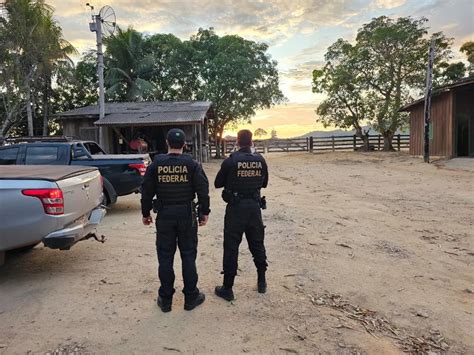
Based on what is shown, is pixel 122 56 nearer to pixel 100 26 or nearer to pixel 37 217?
pixel 100 26

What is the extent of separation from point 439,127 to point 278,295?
2066 cm

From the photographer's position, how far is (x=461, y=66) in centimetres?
2745

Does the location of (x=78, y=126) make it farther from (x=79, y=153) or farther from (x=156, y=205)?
(x=156, y=205)

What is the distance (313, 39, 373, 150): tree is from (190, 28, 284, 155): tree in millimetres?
4768

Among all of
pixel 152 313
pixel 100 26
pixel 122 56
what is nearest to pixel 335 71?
pixel 122 56

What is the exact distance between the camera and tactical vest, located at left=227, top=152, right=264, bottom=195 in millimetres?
3879

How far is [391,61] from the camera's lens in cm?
2825

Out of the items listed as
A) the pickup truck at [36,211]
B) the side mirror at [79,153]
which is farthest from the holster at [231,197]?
the side mirror at [79,153]

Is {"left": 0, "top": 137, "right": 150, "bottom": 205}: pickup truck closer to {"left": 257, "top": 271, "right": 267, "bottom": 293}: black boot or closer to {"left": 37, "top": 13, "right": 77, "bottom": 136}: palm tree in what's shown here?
{"left": 257, "top": 271, "right": 267, "bottom": 293}: black boot

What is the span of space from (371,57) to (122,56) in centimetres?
1952

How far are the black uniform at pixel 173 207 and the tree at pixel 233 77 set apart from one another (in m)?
23.4

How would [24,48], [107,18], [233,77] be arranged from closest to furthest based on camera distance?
1. [107,18]
2. [24,48]
3. [233,77]

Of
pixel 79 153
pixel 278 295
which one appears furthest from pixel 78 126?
pixel 278 295

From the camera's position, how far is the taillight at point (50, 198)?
3.96m
